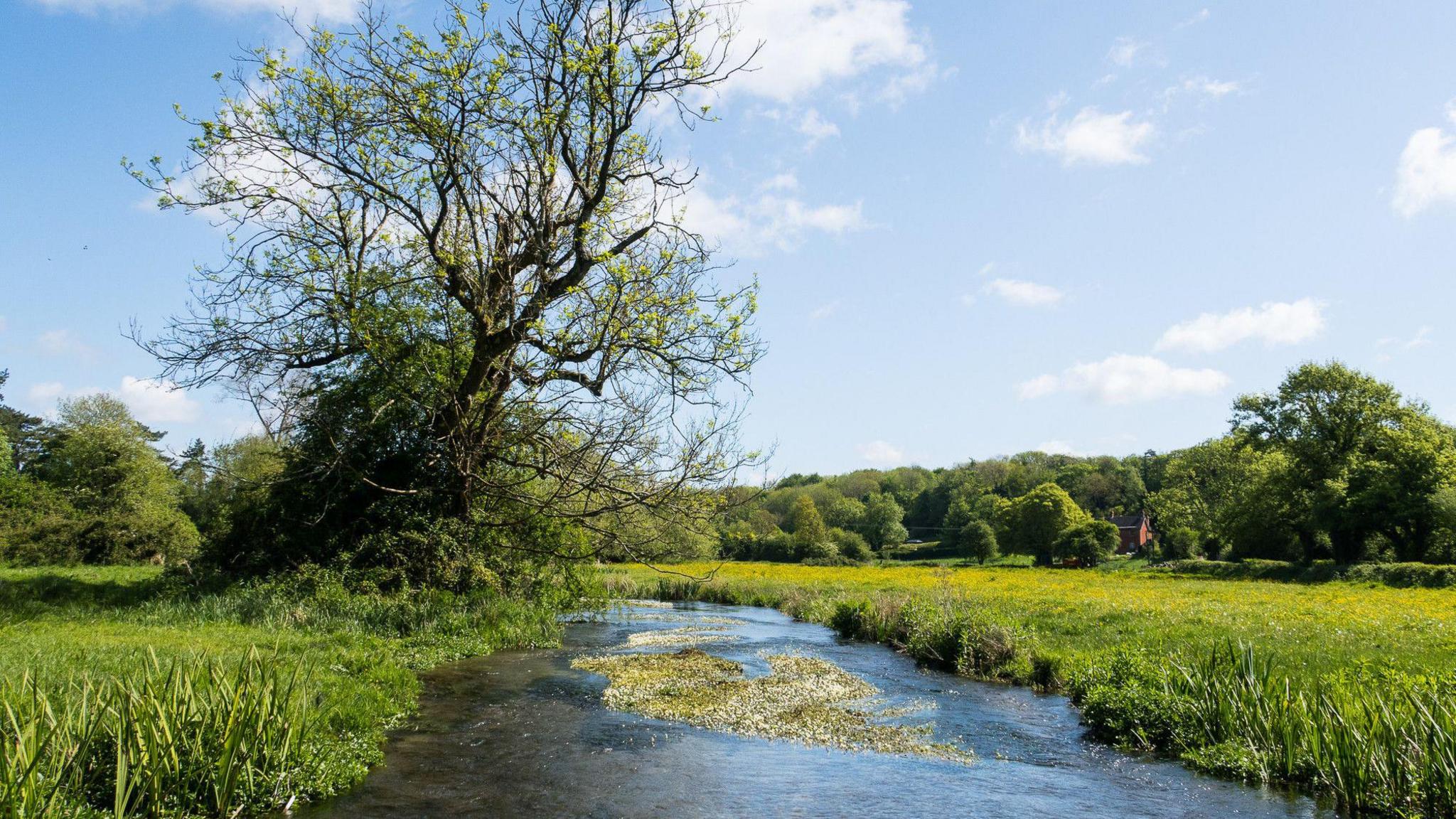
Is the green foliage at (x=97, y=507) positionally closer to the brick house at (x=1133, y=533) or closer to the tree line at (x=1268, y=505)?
the tree line at (x=1268, y=505)

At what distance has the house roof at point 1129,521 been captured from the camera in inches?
3996

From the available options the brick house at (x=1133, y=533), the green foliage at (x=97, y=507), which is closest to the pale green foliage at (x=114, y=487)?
the green foliage at (x=97, y=507)

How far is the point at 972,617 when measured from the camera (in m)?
18.8

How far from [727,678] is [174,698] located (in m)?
10.4

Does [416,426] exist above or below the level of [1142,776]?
above

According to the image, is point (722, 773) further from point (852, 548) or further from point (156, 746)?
point (852, 548)

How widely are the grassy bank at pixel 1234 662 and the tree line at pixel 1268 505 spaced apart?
5790mm

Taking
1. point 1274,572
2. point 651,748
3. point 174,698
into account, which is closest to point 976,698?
point 651,748

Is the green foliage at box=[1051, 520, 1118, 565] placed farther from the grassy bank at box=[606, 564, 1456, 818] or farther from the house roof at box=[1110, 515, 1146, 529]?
the house roof at box=[1110, 515, 1146, 529]

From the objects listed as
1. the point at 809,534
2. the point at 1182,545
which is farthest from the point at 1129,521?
the point at 809,534

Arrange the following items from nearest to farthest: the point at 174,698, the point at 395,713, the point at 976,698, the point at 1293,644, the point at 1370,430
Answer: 1. the point at 174,698
2. the point at 395,713
3. the point at 976,698
4. the point at 1293,644
5. the point at 1370,430

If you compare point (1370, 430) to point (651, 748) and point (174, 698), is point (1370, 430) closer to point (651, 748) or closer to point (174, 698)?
point (651, 748)

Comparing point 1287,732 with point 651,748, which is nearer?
point 1287,732

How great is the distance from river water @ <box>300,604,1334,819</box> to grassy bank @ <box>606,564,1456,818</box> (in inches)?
24.4
